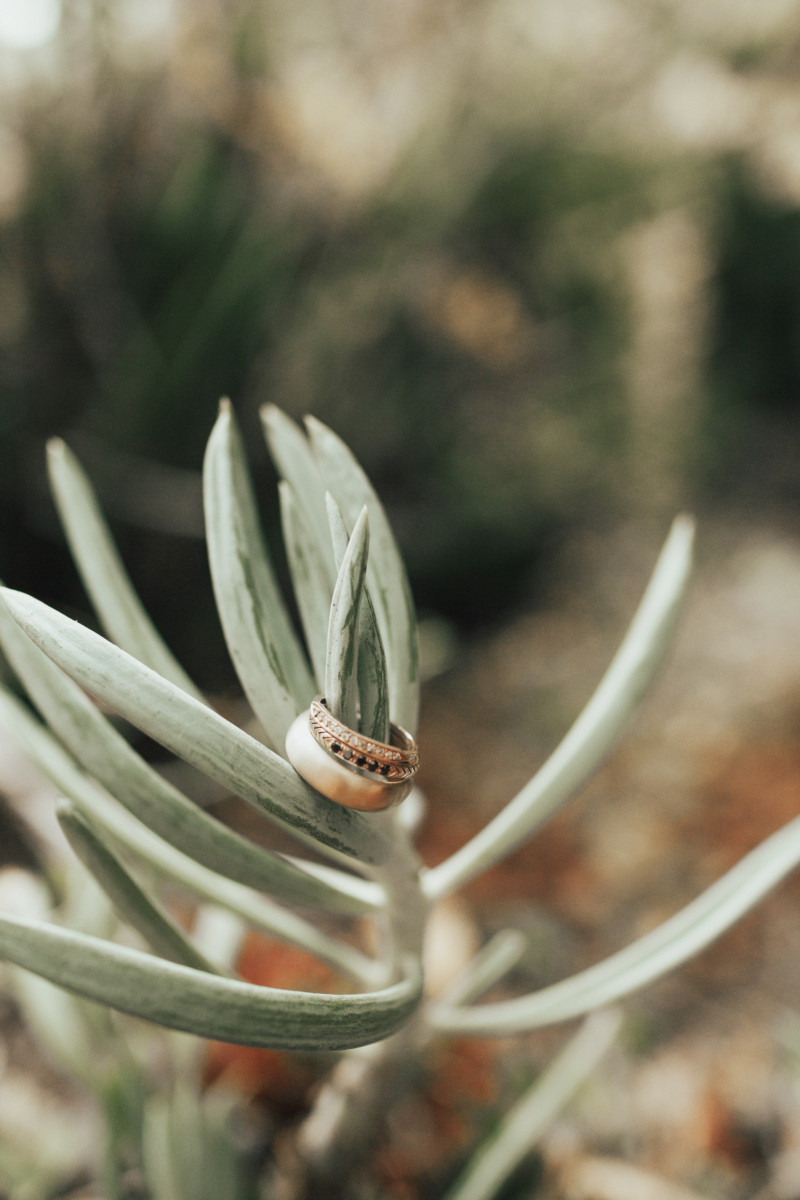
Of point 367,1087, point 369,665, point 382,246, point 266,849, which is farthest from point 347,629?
point 382,246

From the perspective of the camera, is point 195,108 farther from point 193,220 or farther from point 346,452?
point 346,452

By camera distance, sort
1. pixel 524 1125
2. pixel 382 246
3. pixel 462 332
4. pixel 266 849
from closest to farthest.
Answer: pixel 266 849 < pixel 524 1125 < pixel 382 246 < pixel 462 332

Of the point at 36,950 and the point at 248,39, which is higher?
the point at 248,39

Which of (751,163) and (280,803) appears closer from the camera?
(280,803)

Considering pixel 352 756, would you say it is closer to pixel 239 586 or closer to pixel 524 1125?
pixel 239 586

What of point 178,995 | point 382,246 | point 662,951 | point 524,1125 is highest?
point 382,246

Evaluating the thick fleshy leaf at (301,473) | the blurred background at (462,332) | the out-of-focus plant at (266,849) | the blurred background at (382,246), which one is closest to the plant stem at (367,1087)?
the out-of-focus plant at (266,849)

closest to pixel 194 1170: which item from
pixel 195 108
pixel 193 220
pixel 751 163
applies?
pixel 193 220

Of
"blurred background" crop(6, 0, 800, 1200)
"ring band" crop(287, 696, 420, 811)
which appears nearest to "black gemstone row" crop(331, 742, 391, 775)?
"ring band" crop(287, 696, 420, 811)
